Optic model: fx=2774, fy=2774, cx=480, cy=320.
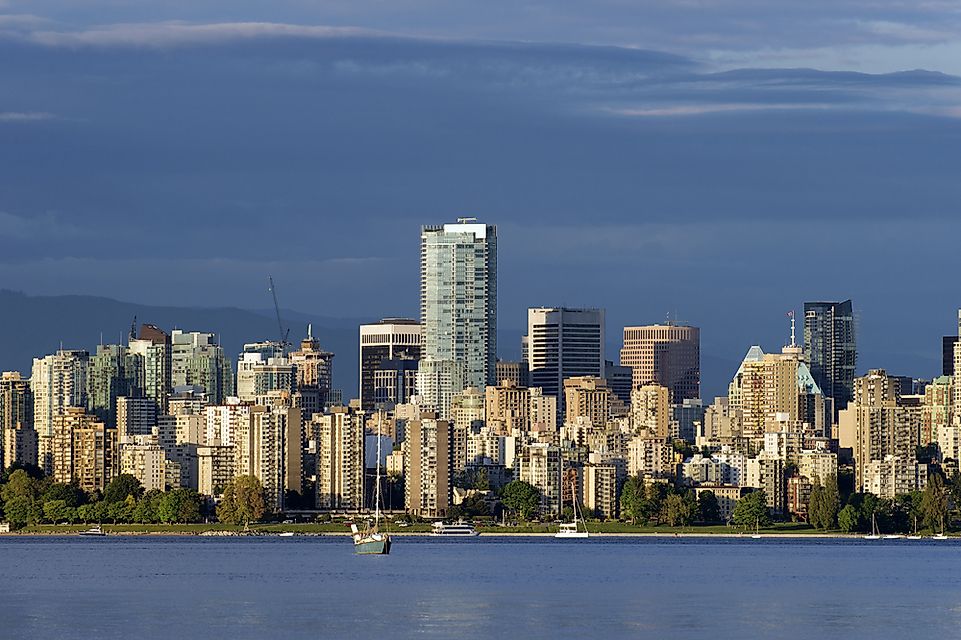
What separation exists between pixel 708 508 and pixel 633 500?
5.59 meters

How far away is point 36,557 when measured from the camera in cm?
12581

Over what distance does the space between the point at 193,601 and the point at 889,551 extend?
62.6 meters

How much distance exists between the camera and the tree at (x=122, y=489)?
178750mm

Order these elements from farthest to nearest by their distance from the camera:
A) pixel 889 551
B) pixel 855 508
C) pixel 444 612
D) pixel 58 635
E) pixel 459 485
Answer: pixel 459 485
pixel 855 508
pixel 889 551
pixel 444 612
pixel 58 635

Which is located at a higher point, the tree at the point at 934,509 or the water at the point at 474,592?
the tree at the point at 934,509

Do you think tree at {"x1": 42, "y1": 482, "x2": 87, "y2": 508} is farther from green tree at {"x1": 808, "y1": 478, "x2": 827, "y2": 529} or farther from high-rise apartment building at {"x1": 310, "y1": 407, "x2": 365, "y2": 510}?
green tree at {"x1": 808, "y1": 478, "x2": 827, "y2": 529}

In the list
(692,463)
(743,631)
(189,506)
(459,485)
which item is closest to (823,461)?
(692,463)

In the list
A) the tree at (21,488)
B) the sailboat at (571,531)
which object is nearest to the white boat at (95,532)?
the tree at (21,488)

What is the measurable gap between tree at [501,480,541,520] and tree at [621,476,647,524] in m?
5.67

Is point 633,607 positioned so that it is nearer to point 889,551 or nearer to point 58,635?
point 58,635

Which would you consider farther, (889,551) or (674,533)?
(674,533)

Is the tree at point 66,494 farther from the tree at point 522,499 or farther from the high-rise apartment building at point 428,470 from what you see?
the tree at point 522,499

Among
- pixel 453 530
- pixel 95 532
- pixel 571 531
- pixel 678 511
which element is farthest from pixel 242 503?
pixel 678 511

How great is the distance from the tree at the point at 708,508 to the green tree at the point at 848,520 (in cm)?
1075
